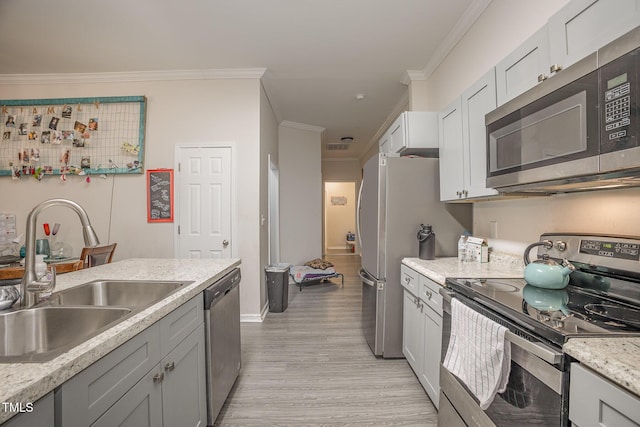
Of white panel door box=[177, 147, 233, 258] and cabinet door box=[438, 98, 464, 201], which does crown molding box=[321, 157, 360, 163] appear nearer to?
white panel door box=[177, 147, 233, 258]

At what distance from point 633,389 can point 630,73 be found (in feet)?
2.81

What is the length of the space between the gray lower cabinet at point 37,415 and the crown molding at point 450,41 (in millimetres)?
3176

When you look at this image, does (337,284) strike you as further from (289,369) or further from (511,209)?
(511,209)

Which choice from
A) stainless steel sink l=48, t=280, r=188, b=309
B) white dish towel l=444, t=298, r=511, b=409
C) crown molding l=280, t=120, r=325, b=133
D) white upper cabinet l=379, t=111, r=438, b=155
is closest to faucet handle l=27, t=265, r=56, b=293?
stainless steel sink l=48, t=280, r=188, b=309

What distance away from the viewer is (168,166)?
11.0 feet

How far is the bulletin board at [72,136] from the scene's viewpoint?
3.33 m

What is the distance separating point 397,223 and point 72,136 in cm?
387

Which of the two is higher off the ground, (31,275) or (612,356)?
(31,275)

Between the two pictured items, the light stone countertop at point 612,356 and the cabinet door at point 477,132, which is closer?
the light stone countertop at point 612,356

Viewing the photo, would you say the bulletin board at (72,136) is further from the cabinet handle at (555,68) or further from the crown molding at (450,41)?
the cabinet handle at (555,68)

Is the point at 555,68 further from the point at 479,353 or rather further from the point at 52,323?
the point at 52,323

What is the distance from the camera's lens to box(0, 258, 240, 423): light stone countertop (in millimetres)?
575

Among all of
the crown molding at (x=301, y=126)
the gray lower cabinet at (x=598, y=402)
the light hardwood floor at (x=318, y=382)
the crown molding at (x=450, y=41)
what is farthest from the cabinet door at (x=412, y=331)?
the crown molding at (x=301, y=126)

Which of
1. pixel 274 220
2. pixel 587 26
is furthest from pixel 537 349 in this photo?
pixel 274 220
